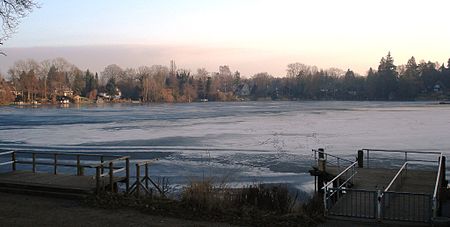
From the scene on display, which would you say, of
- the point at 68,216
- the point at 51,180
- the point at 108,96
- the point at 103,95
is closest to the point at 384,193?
the point at 68,216

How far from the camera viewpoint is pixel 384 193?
40.7 ft

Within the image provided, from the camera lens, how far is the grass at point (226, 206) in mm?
10773

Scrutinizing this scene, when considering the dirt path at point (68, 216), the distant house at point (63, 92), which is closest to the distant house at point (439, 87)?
the distant house at point (63, 92)

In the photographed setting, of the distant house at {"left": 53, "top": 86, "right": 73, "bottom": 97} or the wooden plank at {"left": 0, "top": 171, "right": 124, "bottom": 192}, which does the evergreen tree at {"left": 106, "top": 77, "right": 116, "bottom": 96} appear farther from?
the wooden plank at {"left": 0, "top": 171, "right": 124, "bottom": 192}

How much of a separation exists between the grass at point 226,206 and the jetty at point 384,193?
828 mm

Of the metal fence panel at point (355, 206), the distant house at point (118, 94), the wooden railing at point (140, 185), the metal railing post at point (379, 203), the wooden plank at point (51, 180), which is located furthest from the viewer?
the distant house at point (118, 94)

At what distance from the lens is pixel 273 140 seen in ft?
122

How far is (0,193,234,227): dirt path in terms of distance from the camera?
1023 cm

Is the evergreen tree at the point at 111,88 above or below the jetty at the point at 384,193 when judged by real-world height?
above

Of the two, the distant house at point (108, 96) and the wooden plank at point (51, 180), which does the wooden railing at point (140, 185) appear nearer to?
the wooden plank at point (51, 180)

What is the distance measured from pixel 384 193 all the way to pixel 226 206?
161 inches

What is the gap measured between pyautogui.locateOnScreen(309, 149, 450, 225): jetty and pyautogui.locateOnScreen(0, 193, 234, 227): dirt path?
13.4 ft

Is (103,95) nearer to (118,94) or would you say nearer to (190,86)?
(118,94)

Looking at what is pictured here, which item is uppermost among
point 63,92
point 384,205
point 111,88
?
point 111,88
